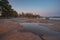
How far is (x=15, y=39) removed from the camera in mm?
3555

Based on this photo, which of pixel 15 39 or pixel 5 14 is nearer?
pixel 15 39

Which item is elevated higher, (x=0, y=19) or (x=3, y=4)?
(x=3, y=4)

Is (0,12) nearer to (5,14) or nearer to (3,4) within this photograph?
(5,14)

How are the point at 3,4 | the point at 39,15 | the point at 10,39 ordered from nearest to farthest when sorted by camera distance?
the point at 10,39 → the point at 39,15 → the point at 3,4

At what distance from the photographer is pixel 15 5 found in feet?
18.5

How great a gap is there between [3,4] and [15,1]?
7.77ft

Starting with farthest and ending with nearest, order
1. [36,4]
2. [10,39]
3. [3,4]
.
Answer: [3,4] < [36,4] < [10,39]

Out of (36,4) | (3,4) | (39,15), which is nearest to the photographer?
(36,4)

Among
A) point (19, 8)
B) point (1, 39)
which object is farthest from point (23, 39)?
point (19, 8)

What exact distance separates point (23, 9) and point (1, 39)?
2590 mm

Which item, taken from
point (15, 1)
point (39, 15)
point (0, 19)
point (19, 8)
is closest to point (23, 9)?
point (19, 8)

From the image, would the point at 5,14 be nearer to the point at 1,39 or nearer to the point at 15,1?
the point at 15,1

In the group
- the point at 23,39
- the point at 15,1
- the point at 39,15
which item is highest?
the point at 15,1

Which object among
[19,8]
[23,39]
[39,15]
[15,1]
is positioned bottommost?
[23,39]
